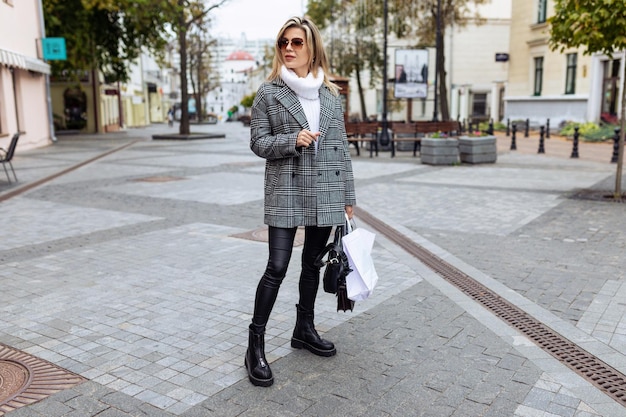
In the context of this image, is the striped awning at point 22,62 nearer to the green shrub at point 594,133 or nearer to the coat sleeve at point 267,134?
the coat sleeve at point 267,134

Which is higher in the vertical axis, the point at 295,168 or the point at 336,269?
the point at 295,168

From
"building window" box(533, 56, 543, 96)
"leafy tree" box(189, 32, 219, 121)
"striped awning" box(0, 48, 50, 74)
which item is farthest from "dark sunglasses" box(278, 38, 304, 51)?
"leafy tree" box(189, 32, 219, 121)

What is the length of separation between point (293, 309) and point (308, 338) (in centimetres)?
82

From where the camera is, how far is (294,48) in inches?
131

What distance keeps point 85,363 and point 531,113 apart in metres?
32.7

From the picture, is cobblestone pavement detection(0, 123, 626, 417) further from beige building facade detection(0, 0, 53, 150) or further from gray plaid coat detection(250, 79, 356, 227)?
beige building facade detection(0, 0, 53, 150)

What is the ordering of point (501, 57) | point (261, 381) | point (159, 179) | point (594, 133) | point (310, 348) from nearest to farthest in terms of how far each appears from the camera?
point (261, 381), point (310, 348), point (159, 179), point (594, 133), point (501, 57)

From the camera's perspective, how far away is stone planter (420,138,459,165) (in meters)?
14.8

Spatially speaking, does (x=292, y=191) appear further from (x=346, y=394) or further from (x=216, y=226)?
(x=216, y=226)

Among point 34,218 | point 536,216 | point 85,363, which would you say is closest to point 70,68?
point 34,218

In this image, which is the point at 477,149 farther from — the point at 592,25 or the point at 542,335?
the point at 542,335

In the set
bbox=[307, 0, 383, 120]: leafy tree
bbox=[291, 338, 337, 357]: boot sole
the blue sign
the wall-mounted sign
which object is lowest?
bbox=[291, 338, 337, 357]: boot sole

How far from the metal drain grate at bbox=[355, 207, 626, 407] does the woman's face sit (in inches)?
94.0

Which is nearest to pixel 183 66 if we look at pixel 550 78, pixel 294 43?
pixel 550 78
